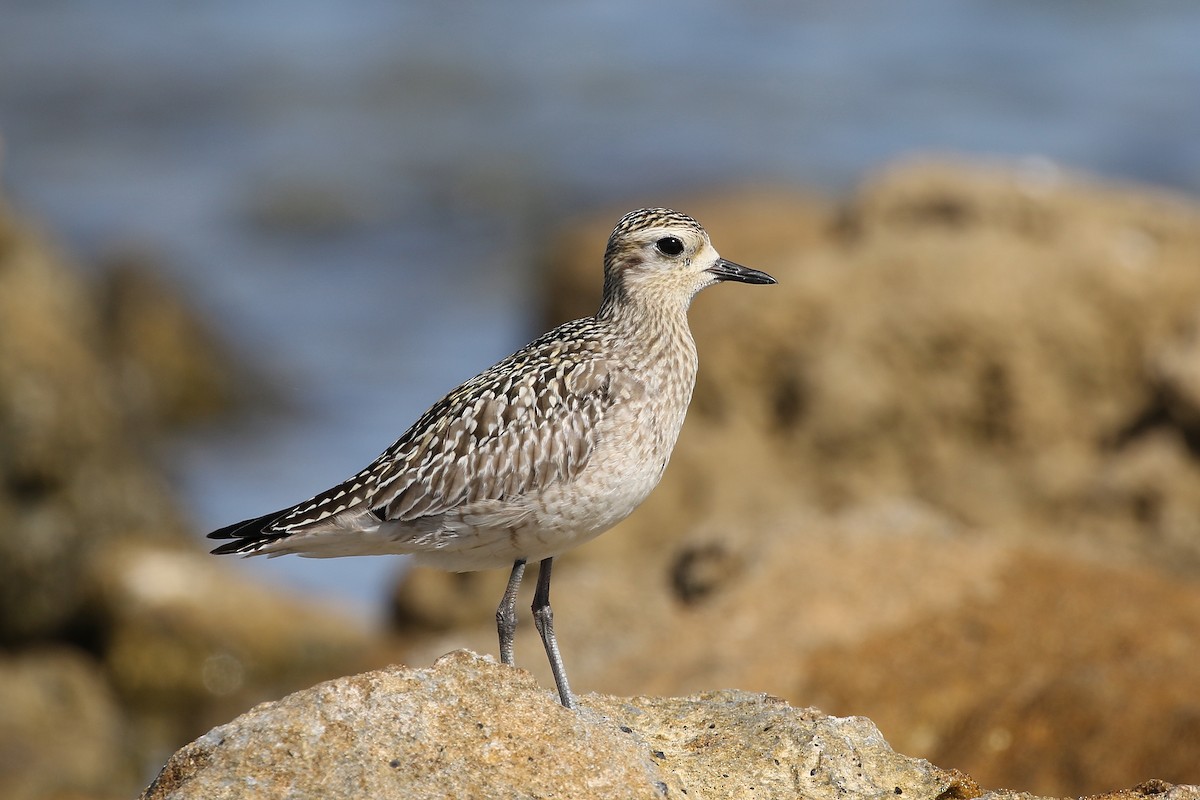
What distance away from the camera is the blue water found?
83.8ft

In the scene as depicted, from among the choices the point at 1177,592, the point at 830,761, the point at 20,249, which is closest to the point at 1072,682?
the point at 1177,592

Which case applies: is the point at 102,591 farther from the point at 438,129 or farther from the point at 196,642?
the point at 438,129

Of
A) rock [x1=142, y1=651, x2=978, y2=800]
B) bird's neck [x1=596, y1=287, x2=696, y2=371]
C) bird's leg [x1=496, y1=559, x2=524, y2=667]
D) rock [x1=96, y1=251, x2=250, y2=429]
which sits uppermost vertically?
rock [x1=96, y1=251, x2=250, y2=429]

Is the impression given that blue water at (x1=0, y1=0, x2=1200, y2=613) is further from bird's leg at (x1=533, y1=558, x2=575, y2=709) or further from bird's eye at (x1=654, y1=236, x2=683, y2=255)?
bird's leg at (x1=533, y1=558, x2=575, y2=709)

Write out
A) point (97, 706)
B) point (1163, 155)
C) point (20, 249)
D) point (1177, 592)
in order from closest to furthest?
point (1177, 592), point (97, 706), point (20, 249), point (1163, 155)

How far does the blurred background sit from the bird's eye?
6.67 meters

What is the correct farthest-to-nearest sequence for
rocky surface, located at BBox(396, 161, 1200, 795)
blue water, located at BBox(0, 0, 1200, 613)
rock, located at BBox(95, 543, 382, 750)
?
blue water, located at BBox(0, 0, 1200, 613)
rock, located at BBox(95, 543, 382, 750)
rocky surface, located at BBox(396, 161, 1200, 795)

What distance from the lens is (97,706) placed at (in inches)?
566

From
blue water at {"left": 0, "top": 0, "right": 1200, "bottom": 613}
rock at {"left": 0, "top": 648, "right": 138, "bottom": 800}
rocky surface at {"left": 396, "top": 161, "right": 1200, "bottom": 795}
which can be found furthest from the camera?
blue water at {"left": 0, "top": 0, "right": 1200, "bottom": 613}

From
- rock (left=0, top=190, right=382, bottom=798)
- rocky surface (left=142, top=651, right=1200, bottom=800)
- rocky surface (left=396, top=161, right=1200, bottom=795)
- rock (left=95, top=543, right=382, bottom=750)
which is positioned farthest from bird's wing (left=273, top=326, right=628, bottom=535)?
rock (left=95, top=543, right=382, bottom=750)

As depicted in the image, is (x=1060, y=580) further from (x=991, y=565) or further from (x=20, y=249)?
(x=20, y=249)

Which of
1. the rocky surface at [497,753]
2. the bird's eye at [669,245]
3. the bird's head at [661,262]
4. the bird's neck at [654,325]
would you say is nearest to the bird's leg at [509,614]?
the rocky surface at [497,753]

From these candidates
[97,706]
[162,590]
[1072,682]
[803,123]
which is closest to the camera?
[1072,682]

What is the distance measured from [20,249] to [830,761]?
509 inches
